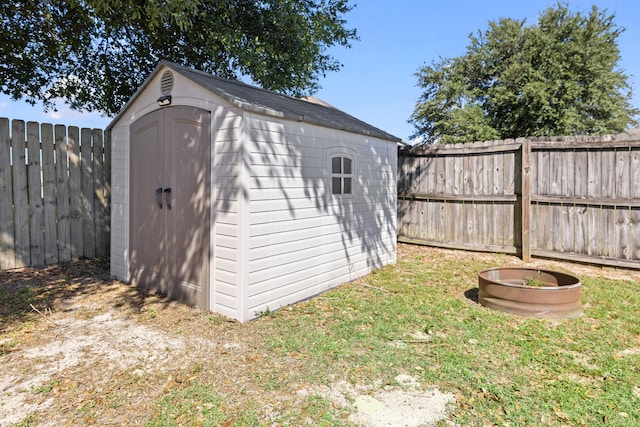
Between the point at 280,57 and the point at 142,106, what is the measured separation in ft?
13.0

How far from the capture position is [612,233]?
239 inches

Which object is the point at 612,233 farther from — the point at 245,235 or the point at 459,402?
the point at 245,235

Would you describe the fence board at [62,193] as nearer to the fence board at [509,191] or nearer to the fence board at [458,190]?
the fence board at [458,190]

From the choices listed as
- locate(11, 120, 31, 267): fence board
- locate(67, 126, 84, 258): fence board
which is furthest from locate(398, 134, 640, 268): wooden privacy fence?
locate(11, 120, 31, 267): fence board

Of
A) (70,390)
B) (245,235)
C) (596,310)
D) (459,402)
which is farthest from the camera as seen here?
(596,310)

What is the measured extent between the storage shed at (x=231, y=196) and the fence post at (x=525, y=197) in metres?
3.07

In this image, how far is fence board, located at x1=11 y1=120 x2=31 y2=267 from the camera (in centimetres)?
563

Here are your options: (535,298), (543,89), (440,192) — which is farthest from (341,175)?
(543,89)

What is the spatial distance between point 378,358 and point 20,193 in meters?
5.92

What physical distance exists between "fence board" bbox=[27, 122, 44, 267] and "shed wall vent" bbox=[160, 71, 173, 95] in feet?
8.87

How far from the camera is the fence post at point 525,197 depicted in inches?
263

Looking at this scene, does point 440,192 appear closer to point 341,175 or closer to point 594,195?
point 594,195

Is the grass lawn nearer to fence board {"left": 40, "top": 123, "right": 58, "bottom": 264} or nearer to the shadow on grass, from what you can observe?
the shadow on grass

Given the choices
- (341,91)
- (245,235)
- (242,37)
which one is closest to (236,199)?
(245,235)
